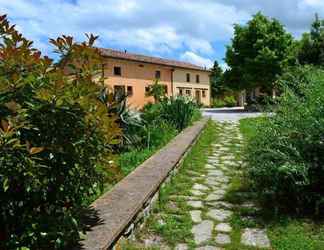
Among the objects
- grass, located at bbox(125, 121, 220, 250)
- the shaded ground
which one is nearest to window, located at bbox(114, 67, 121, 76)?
the shaded ground

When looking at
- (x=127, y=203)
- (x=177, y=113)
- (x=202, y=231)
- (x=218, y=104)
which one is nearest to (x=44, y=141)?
(x=127, y=203)

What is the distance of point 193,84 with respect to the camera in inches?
1769

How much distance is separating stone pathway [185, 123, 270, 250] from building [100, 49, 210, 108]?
2219 cm

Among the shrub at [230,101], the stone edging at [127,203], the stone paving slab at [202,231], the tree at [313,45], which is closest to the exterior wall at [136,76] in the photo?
the shrub at [230,101]

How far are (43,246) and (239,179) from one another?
401 centimetres

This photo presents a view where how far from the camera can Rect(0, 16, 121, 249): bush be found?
7.63 feet

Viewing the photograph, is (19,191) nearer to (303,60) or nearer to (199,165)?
(199,165)

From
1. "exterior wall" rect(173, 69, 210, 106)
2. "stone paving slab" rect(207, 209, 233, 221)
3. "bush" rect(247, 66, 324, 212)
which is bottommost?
"stone paving slab" rect(207, 209, 233, 221)

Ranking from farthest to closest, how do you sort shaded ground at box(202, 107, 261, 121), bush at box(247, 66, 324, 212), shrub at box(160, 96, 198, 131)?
shaded ground at box(202, 107, 261, 121)
shrub at box(160, 96, 198, 131)
bush at box(247, 66, 324, 212)

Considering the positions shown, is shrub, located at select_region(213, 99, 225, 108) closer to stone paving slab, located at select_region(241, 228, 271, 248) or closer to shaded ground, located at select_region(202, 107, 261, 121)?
shaded ground, located at select_region(202, 107, 261, 121)

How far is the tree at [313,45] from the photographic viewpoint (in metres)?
27.6

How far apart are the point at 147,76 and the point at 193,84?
9.01 meters

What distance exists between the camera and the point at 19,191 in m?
2.51

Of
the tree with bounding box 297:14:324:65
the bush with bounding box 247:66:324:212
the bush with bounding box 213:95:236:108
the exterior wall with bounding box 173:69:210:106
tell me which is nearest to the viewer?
the bush with bounding box 247:66:324:212
